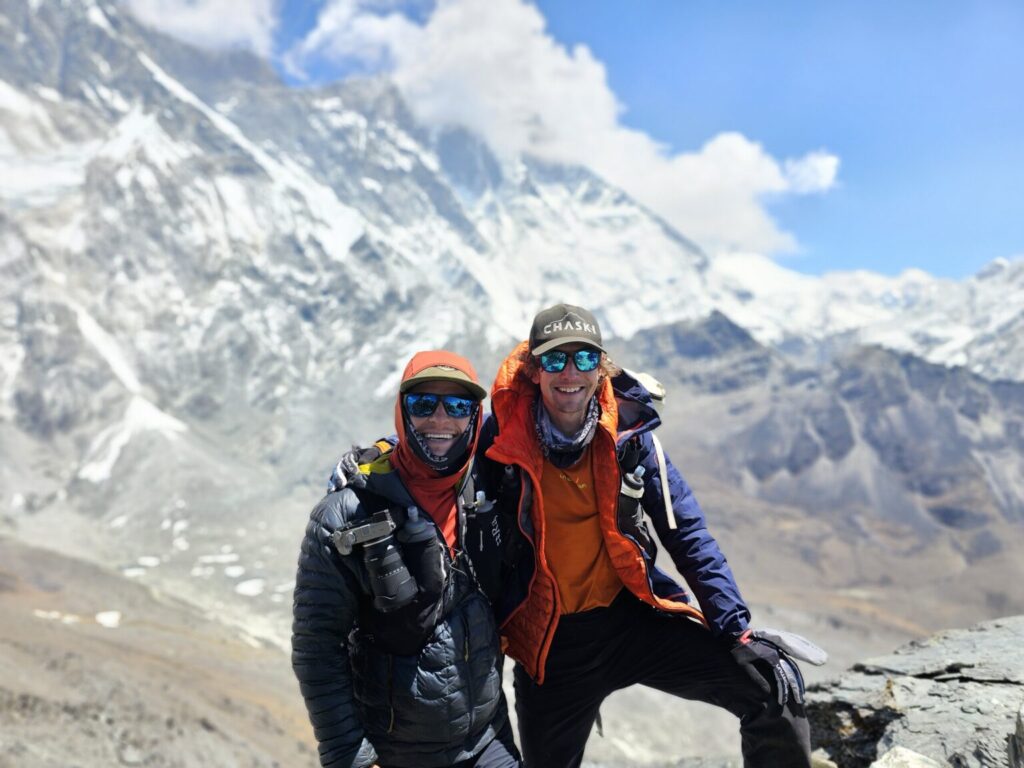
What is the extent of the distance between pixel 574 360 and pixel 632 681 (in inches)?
125

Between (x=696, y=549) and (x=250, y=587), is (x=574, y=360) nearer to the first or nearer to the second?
(x=696, y=549)

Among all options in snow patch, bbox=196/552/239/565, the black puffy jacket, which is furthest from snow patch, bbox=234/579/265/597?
the black puffy jacket

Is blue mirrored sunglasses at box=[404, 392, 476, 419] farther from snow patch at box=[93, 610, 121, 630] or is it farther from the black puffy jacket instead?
snow patch at box=[93, 610, 121, 630]

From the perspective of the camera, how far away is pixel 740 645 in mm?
6805

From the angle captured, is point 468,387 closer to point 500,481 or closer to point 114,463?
point 500,481

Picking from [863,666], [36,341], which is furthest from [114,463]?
[863,666]

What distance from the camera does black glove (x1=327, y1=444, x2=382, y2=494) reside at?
19.8ft

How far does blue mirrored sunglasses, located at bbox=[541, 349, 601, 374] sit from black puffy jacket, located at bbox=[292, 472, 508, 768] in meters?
1.73

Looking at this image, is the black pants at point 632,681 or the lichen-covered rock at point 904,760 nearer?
the black pants at point 632,681

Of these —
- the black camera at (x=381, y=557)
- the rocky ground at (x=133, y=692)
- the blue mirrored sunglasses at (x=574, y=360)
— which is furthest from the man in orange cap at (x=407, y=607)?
the rocky ground at (x=133, y=692)

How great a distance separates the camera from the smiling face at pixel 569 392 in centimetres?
677

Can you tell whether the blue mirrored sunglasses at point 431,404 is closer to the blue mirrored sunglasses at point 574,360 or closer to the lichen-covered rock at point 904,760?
the blue mirrored sunglasses at point 574,360

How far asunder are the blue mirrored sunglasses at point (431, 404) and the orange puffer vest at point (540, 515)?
654mm

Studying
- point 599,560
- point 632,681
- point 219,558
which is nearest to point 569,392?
point 599,560
